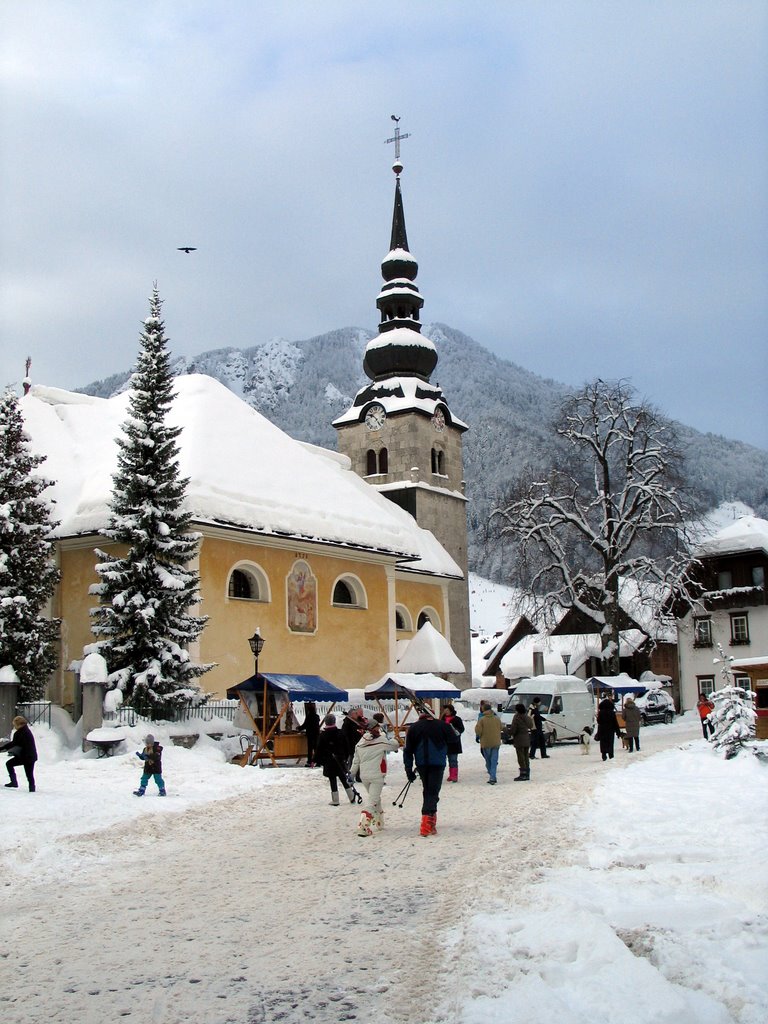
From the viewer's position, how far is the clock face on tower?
50.4m

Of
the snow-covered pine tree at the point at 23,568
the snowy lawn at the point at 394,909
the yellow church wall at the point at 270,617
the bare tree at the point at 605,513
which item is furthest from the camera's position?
the bare tree at the point at 605,513

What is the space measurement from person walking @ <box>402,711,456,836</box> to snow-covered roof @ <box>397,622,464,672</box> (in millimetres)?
19347

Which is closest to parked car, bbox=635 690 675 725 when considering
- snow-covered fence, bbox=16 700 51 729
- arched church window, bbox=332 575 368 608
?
arched church window, bbox=332 575 368 608

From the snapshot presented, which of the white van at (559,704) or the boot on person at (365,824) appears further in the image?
the white van at (559,704)

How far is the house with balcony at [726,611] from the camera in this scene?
5025cm

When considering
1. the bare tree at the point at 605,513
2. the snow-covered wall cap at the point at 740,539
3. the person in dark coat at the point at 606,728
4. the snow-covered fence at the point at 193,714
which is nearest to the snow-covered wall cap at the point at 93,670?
the snow-covered fence at the point at 193,714

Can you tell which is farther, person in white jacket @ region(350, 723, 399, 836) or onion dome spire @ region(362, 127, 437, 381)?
onion dome spire @ region(362, 127, 437, 381)

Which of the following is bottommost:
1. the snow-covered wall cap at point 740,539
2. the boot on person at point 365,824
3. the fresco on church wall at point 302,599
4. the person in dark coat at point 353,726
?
the boot on person at point 365,824

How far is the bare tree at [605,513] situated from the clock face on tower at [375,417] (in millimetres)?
9738

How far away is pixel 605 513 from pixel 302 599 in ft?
48.4

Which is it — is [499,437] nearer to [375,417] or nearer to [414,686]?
[375,417]

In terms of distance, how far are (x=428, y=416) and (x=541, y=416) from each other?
11979 centimetres

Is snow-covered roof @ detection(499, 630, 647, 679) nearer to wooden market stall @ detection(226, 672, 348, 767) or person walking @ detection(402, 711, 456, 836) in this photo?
wooden market stall @ detection(226, 672, 348, 767)

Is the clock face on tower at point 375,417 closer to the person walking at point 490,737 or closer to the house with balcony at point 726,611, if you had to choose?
the house with balcony at point 726,611
